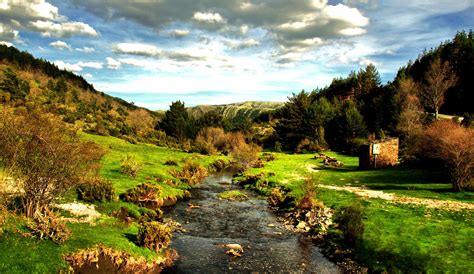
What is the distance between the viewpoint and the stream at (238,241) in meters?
21.2

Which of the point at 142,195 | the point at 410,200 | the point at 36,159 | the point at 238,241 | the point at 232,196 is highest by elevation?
the point at 36,159

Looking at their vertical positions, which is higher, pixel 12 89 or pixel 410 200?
pixel 12 89

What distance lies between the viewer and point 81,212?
2558cm

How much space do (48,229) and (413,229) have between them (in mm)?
24262

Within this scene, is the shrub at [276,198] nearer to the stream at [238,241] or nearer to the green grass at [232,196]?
the stream at [238,241]

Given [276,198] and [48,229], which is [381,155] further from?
[48,229]

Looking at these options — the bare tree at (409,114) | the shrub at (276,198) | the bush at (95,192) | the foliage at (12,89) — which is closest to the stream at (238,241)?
the shrub at (276,198)

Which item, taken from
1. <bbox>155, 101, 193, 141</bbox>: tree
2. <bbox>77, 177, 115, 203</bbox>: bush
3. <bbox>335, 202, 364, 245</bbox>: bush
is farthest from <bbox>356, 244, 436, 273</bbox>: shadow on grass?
<bbox>155, 101, 193, 141</bbox>: tree

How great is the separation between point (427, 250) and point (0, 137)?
86.8ft

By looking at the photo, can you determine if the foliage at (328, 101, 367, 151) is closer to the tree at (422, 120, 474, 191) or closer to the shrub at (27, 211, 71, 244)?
the tree at (422, 120, 474, 191)

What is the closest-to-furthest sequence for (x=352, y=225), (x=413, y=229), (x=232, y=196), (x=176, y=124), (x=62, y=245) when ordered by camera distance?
1. (x=62, y=245)
2. (x=413, y=229)
3. (x=352, y=225)
4. (x=232, y=196)
5. (x=176, y=124)

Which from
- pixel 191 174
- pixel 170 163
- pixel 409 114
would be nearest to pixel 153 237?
pixel 191 174

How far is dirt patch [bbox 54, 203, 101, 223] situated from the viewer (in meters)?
23.8

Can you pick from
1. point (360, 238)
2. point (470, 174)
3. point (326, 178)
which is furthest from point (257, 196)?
point (470, 174)
